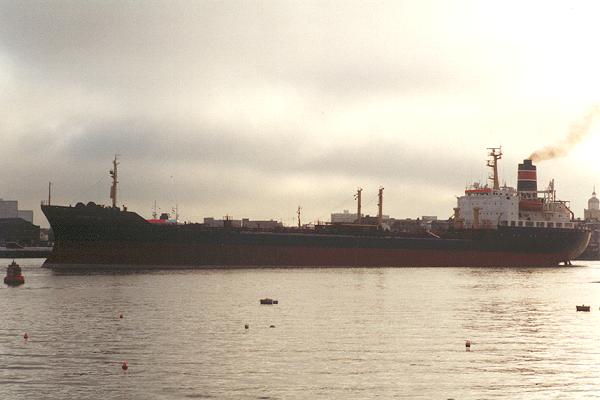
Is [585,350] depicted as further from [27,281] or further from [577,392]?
[27,281]

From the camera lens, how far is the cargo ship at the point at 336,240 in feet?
297

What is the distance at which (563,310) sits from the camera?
54.2 metres

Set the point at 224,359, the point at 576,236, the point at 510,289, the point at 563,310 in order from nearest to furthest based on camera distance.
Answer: the point at 224,359 < the point at 563,310 < the point at 510,289 < the point at 576,236

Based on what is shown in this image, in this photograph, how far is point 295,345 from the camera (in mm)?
36000

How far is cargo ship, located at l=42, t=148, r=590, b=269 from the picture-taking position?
3568 inches

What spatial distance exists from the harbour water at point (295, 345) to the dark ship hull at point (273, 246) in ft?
80.3

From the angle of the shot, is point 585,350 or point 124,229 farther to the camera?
point 124,229

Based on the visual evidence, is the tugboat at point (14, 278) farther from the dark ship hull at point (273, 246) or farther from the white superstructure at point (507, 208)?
the white superstructure at point (507, 208)

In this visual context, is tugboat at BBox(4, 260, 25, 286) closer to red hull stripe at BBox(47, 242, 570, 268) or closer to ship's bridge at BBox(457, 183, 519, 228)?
red hull stripe at BBox(47, 242, 570, 268)

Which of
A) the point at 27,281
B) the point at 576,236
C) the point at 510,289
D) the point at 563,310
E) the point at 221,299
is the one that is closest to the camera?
the point at 563,310

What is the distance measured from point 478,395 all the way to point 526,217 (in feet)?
330

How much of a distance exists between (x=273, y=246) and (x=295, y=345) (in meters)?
65.1

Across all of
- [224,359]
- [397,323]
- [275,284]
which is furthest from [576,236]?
[224,359]

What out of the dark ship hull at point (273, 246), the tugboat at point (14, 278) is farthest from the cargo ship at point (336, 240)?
the tugboat at point (14, 278)
